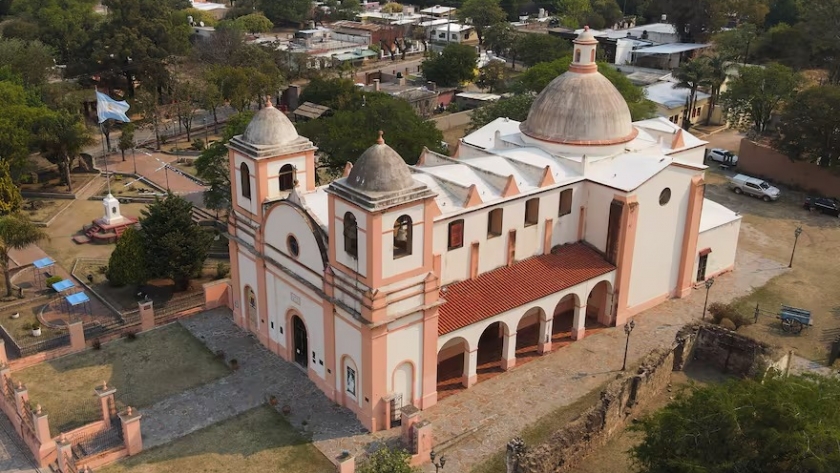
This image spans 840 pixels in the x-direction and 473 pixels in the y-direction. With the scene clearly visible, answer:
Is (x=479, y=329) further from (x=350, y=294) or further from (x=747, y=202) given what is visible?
(x=747, y=202)

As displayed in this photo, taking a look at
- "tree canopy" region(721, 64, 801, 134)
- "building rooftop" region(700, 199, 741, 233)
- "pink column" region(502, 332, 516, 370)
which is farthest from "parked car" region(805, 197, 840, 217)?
"pink column" region(502, 332, 516, 370)

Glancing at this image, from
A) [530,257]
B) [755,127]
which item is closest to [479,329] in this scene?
[530,257]

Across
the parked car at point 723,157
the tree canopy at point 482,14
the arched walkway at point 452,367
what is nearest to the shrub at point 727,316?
the arched walkway at point 452,367

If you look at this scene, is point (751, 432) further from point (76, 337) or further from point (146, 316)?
point (76, 337)

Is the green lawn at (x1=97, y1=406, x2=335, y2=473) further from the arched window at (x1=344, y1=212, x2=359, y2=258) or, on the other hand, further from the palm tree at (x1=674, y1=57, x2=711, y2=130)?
the palm tree at (x1=674, y1=57, x2=711, y2=130)

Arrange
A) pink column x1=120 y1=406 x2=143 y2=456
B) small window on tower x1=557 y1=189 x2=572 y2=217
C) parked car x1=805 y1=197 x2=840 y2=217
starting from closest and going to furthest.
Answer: pink column x1=120 y1=406 x2=143 y2=456, small window on tower x1=557 y1=189 x2=572 y2=217, parked car x1=805 y1=197 x2=840 y2=217
